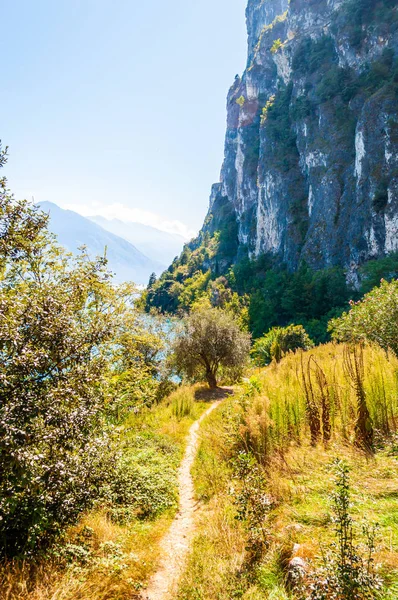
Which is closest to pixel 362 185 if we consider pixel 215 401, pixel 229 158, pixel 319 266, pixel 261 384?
pixel 319 266

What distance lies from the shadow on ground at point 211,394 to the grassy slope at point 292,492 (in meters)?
11.8

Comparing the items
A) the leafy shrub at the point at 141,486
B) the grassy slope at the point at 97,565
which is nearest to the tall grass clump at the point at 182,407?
the leafy shrub at the point at 141,486

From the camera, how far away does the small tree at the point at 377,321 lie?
29.9ft

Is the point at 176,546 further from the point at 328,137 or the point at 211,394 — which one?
the point at 328,137

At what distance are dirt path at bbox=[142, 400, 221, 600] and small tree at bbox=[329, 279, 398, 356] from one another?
19.7ft

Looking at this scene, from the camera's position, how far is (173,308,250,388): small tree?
22109mm

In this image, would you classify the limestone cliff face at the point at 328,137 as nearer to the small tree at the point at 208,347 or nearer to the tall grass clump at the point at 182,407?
the small tree at the point at 208,347

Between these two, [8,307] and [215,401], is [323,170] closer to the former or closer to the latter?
[215,401]

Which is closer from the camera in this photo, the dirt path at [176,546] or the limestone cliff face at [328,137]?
the dirt path at [176,546]

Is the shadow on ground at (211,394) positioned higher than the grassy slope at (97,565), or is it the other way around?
the grassy slope at (97,565)

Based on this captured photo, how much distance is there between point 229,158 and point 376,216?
379ft

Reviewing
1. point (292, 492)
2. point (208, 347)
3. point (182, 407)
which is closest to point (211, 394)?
point (208, 347)

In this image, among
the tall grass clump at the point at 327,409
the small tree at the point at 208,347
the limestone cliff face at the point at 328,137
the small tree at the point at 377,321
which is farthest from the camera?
the limestone cliff face at the point at 328,137

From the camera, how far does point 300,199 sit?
82875 millimetres
